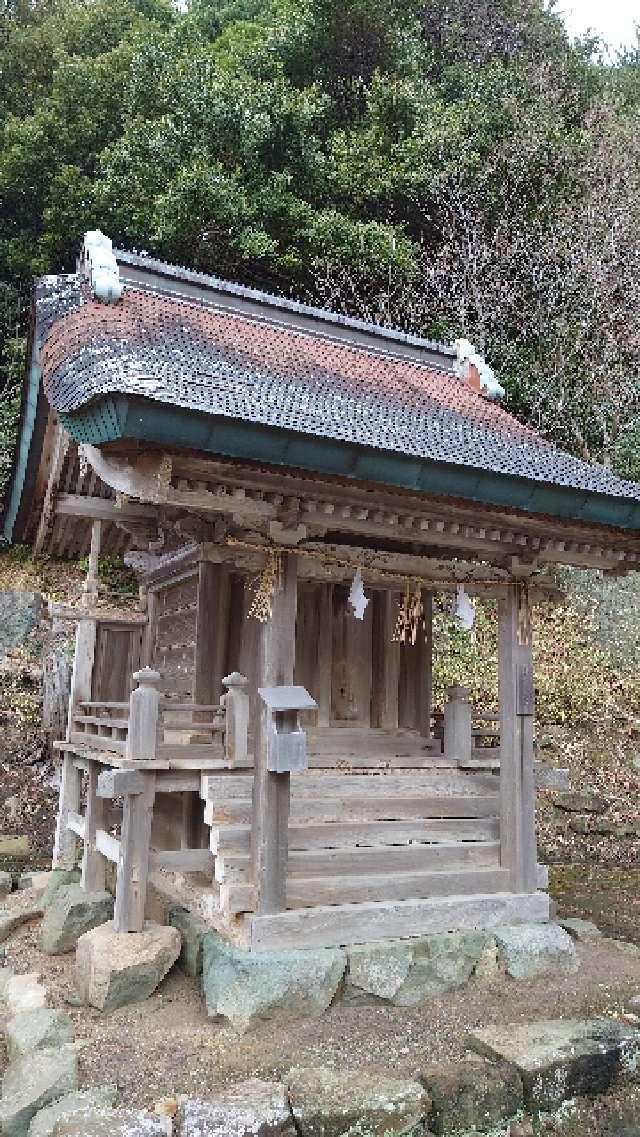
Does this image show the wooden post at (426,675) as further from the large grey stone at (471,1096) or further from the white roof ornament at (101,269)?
the white roof ornament at (101,269)

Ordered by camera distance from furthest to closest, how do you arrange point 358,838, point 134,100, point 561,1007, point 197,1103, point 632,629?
1. point 134,100
2. point 632,629
3. point 358,838
4. point 561,1007
5. point 197,1103

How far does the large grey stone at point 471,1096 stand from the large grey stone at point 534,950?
5.34ft

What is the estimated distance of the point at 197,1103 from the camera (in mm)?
4289

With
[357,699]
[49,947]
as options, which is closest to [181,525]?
[357,699]

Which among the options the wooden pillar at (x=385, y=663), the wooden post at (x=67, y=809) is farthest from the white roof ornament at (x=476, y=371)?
the wooden post at (x=67, y=809)

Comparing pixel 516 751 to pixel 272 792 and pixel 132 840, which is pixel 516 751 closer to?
pixel 272 792

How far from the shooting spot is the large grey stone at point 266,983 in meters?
5.30

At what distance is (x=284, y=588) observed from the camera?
5.97m

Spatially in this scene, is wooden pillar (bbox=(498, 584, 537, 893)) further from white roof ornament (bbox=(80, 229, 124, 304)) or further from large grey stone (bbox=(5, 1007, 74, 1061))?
white roof ornament (bbox=(80, 229, 124, 304))

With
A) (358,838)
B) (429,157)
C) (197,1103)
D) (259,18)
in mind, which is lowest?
(197,1103)

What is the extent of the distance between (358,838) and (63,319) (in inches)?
205

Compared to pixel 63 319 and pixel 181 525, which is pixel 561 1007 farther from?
pixel 63 319

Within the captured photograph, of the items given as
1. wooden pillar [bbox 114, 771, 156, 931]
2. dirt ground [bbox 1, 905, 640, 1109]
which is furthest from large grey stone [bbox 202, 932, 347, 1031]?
wooden pillar [bbox 114, 771, 156, 931]

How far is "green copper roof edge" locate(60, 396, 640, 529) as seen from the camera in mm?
4555
